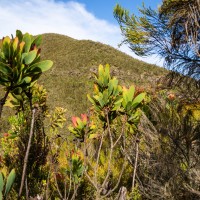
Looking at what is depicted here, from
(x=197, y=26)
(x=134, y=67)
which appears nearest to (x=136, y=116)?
(x=197, y=26)

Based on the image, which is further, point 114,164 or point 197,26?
point 197,26

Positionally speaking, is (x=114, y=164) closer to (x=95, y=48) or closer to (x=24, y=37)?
(x=24, y=37)

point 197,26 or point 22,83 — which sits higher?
point 197,26

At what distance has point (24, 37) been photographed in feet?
5.45

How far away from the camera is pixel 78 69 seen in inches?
1169

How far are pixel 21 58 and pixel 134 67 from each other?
29.7 meters

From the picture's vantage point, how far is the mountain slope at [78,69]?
2423 centimetres

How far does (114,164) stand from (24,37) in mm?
2732

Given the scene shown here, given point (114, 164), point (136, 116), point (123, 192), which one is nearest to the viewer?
point (123, 192)

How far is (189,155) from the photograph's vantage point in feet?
11.3

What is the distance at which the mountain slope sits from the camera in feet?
79.5

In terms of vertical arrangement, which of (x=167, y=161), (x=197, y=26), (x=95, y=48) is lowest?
(x=167, y=161)

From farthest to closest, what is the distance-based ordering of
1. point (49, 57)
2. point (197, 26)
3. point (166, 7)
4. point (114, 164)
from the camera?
point (49, 57), point (166, 7), point (197, 26), point (114, 164)

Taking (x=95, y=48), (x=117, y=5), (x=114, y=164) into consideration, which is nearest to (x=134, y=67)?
(x=95, y=48)
